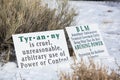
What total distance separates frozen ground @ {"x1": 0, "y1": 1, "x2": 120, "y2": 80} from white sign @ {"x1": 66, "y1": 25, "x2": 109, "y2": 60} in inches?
8.1

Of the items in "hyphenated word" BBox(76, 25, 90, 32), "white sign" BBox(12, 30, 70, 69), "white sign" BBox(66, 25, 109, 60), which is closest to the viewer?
"white sign" BBox(12, 30, 70, 69)

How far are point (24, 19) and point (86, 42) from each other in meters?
0.87

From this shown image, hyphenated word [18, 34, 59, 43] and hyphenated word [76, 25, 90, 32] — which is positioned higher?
hyphenated word [76, 25, 90, 32]

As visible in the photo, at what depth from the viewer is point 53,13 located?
552 cm

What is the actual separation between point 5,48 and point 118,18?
126 inches

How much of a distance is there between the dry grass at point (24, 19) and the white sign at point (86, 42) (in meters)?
0.32

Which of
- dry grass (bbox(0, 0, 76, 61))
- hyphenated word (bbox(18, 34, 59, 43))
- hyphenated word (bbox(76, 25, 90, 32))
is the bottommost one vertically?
hyphenated word (bbox(18, 34, 59, 43))

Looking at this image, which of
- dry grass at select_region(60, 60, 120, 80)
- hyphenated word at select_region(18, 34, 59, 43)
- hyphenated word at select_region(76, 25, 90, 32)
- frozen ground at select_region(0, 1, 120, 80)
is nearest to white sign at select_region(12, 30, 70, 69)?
hyphenated word at select_region(18, 34, 59, 43)

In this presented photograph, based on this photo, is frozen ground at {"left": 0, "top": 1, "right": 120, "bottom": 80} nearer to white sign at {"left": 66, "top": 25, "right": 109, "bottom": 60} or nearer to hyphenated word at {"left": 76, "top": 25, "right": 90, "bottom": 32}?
white sign at {"left": 66, "top": 25, "right": 109, "bottom": 60}

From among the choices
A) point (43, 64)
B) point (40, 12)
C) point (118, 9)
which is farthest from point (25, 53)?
point (118, 9)

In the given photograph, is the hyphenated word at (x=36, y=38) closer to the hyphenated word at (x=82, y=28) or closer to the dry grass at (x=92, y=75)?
the hyphenated word at (x=82, y=28)

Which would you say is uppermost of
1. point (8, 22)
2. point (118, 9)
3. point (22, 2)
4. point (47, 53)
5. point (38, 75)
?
point (118, 9)

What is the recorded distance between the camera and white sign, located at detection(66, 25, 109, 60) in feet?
16.8

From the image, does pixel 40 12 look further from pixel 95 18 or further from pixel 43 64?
pixel 95 18
